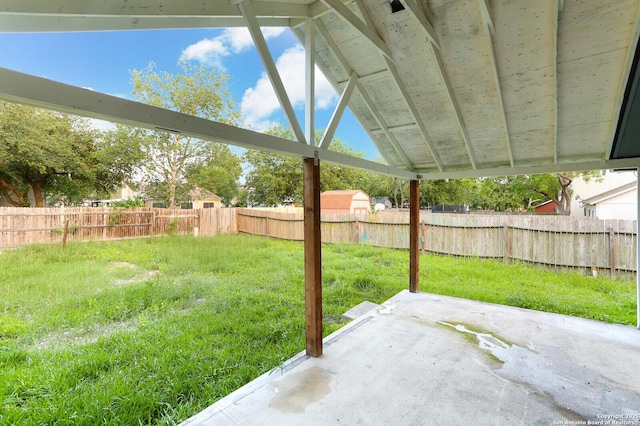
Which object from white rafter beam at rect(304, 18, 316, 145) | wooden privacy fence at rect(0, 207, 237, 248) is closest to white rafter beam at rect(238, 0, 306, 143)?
white rafter beam at rect(304, 18, 316, 145)

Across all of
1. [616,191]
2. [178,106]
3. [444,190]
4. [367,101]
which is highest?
[178,106]

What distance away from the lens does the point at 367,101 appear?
11.4ft

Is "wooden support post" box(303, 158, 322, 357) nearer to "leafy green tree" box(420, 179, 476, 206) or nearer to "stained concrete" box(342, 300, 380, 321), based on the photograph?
"stained concrete" box(342, 300, 380, 321)

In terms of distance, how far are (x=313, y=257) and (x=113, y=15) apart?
7.29 ft

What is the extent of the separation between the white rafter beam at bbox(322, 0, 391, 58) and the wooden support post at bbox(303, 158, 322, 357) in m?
1.17

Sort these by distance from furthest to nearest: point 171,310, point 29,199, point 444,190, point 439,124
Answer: point 444,190 < point 29,199 < point 171,310 < point 439,124

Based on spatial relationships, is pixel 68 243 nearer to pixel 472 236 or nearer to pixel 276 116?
pixel 472 236

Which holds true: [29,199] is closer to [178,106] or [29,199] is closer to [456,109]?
[178,106]

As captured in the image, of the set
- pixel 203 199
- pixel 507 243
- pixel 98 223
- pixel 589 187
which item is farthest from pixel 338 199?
pixel 589 187

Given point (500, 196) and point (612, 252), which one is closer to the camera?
point (612, 252)

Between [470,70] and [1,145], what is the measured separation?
1022cm

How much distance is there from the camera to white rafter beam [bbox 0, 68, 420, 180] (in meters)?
1.14

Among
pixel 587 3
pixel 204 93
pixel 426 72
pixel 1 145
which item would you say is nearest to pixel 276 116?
pixel 204 93

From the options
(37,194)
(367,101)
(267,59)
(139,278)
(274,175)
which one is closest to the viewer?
(267,59)
